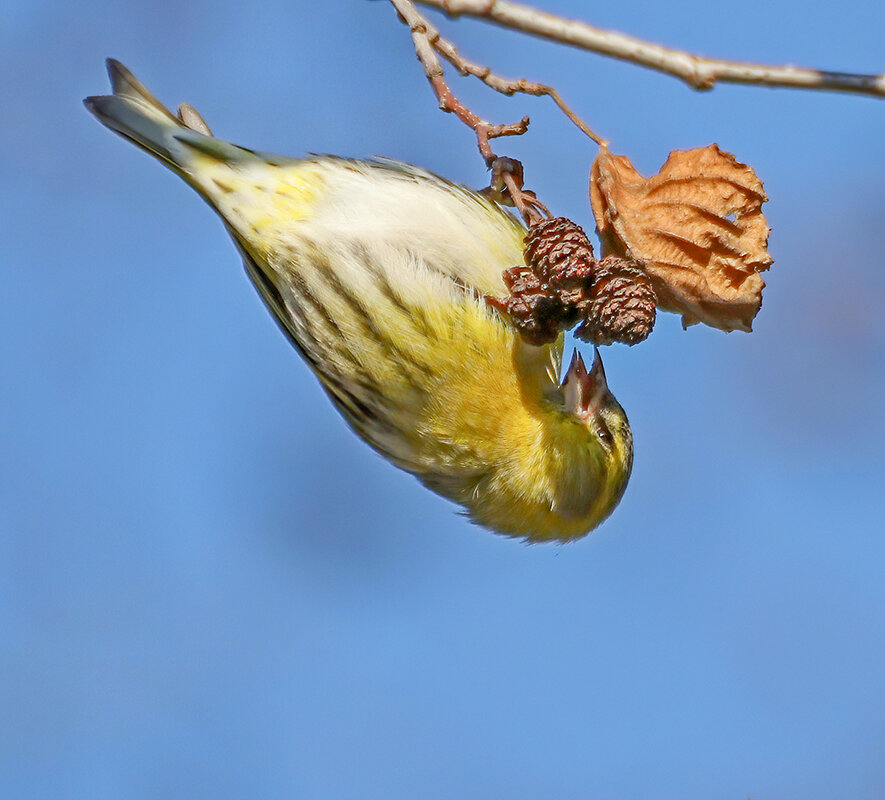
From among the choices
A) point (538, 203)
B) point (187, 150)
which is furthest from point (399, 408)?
point (187, 150)

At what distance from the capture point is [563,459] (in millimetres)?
2357

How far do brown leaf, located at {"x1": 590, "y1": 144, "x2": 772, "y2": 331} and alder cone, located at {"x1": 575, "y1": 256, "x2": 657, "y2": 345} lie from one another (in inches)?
2.9

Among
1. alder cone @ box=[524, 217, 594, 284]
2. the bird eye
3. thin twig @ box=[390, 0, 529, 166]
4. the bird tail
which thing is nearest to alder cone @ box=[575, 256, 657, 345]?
alder cone @ box=[524, 217, 594, 284]

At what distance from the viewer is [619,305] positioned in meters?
1.79

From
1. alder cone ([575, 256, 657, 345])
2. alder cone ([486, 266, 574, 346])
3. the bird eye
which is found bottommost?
alder cone ([575, 256, 657, 345])

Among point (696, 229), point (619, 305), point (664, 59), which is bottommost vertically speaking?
point (619, 305)

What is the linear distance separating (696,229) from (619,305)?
240 mm

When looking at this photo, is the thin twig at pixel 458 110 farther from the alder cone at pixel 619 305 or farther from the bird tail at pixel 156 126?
the bird tail at pixel 156 126

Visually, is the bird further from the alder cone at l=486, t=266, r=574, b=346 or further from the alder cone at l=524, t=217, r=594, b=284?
the alder cone at l=524, t=217, r=594, b=284

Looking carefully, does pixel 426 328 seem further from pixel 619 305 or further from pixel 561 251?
pixel 619 305

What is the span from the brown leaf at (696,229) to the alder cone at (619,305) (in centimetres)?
7

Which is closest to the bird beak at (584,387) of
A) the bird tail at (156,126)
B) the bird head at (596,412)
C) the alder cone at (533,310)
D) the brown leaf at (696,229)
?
the bird head at (596,412)

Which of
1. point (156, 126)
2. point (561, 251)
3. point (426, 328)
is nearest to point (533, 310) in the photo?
point (561, 251)

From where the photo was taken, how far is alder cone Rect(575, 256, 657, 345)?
5.87 ft
